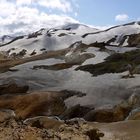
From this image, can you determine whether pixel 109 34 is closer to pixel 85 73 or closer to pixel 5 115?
pixel 85 73

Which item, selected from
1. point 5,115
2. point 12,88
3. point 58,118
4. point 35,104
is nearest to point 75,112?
point 58,118

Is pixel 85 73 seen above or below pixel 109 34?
above

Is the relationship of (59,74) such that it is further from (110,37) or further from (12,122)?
(110,37)

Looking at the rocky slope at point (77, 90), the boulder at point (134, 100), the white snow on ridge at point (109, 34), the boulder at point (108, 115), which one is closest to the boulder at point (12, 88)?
the rocky slope at point (77, 90)

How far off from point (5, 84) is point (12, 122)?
121 feet

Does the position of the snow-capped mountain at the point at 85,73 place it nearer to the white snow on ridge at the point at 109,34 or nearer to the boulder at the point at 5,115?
the boulder at the point at 5,115

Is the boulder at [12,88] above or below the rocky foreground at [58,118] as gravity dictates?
below

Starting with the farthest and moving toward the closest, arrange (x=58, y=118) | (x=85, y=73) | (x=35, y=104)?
1. (x=85, y=73)
2. (x=35, y=104)
3. (x=58, y=118)

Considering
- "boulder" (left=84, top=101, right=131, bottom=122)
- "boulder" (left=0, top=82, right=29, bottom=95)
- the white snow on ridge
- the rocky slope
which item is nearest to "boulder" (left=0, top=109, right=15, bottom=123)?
the rocky slope

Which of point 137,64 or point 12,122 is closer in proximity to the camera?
point 12,122

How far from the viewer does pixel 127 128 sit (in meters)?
27.8

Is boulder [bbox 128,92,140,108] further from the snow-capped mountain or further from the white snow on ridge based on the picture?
the white snow on ridge

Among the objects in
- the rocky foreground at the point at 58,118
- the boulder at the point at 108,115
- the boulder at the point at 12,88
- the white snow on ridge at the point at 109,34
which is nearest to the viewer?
the rocky foreground at the point at 58,118

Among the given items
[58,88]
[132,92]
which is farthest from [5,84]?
[132,92]
